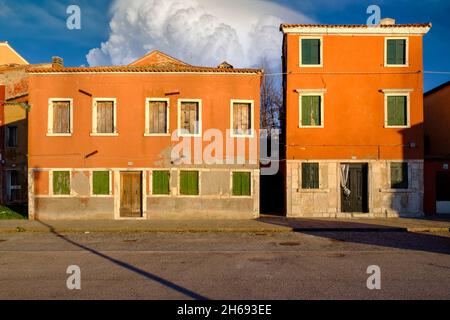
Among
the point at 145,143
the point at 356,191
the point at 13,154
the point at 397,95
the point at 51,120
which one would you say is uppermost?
the point at 397,95

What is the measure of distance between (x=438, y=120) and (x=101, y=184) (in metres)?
19.7

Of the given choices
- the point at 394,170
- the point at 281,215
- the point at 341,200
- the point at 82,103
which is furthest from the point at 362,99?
the point at 82,103

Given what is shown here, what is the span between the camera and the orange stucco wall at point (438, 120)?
22078 millimetres

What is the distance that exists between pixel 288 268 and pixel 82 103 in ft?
46.2

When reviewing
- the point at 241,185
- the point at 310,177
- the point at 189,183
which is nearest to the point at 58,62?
the point at 189,183

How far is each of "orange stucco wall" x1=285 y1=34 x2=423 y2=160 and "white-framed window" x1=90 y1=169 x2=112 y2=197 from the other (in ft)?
29.9

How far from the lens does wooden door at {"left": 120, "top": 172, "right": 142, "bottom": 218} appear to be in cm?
1884

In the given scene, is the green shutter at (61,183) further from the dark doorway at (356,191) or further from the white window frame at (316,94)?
the dark doorway at (356,191)

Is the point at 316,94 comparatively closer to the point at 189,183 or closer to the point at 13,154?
the point at 189,183

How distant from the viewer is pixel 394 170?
63.2 ft

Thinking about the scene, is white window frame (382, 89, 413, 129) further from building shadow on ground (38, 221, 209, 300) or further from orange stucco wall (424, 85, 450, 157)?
building shadow on ground (38, 221, 209, 300)

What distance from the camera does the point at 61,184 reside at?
741 inches

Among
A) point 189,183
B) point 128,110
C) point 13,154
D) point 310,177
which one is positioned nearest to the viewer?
point 189,183
